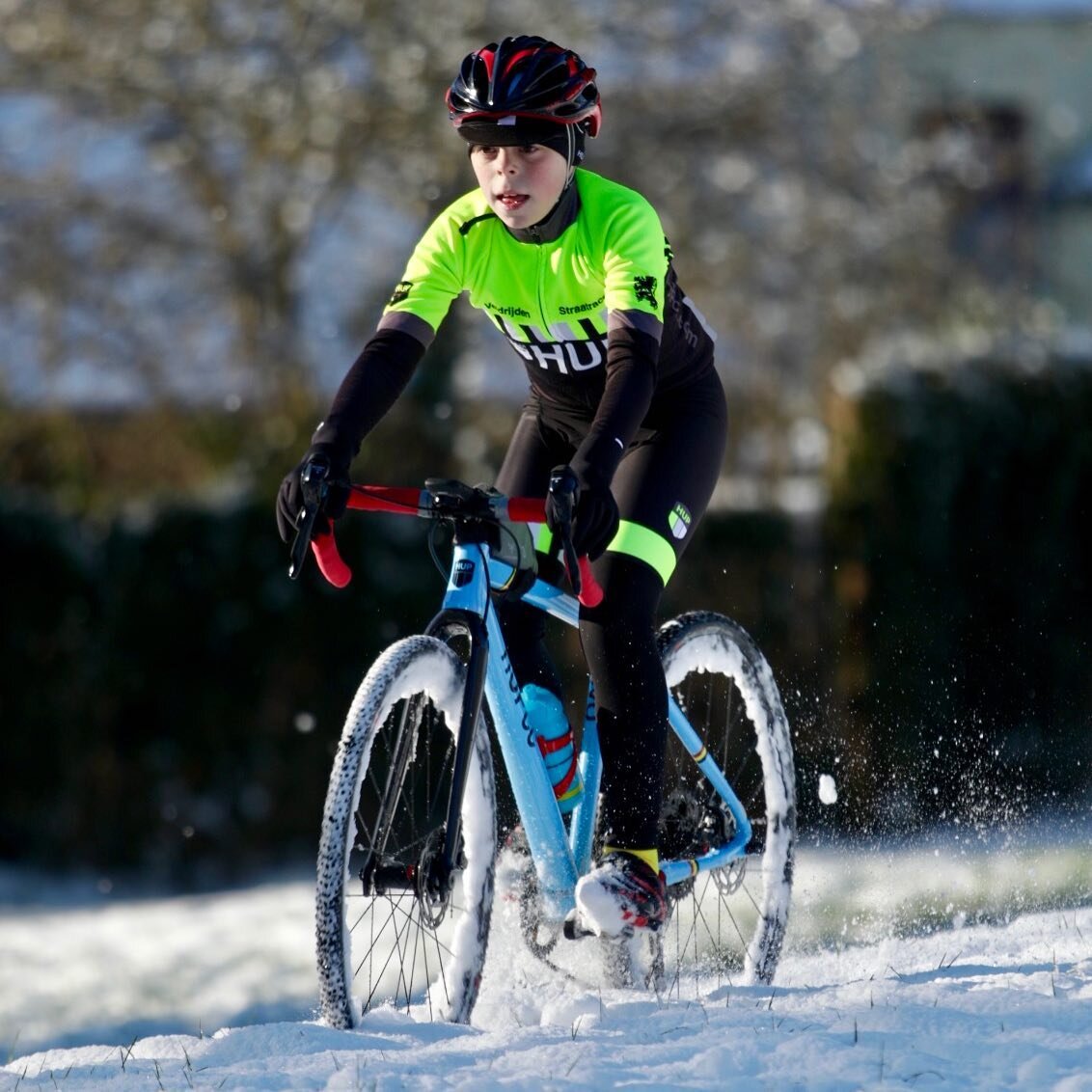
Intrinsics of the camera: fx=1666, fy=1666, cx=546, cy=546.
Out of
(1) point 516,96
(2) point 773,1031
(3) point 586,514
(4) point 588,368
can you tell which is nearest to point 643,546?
(4) point 588,368

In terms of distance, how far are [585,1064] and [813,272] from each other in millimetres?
16259

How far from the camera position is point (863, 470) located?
10.4 metres

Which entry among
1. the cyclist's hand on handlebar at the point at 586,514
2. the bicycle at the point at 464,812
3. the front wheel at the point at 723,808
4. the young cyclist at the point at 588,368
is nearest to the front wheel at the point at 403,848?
the bicycle at the point at 464,812

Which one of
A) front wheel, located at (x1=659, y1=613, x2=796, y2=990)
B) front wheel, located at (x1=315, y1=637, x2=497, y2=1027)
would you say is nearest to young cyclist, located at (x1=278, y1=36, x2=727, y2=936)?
front wheel, located at (x1=315, y1=637, x2=497, y2=1027)

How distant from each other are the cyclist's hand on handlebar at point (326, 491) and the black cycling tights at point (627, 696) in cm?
76

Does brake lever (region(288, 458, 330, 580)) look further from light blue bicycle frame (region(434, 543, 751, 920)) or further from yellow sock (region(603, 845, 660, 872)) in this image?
yellow sock (region(603, 845, 660, 872))

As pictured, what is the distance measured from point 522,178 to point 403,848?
159 cm

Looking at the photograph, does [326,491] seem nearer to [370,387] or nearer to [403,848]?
[370,387]

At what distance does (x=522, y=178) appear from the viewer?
3.96m

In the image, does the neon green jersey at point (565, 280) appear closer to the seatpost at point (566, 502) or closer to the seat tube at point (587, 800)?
the seatpost at point (566, 502)

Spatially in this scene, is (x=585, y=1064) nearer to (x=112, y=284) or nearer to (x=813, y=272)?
(x=112, y=284)

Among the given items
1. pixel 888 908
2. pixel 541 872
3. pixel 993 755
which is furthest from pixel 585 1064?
pixel 993 755

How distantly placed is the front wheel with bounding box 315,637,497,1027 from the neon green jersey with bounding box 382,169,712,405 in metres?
0.90

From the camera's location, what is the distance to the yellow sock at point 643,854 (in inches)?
162
